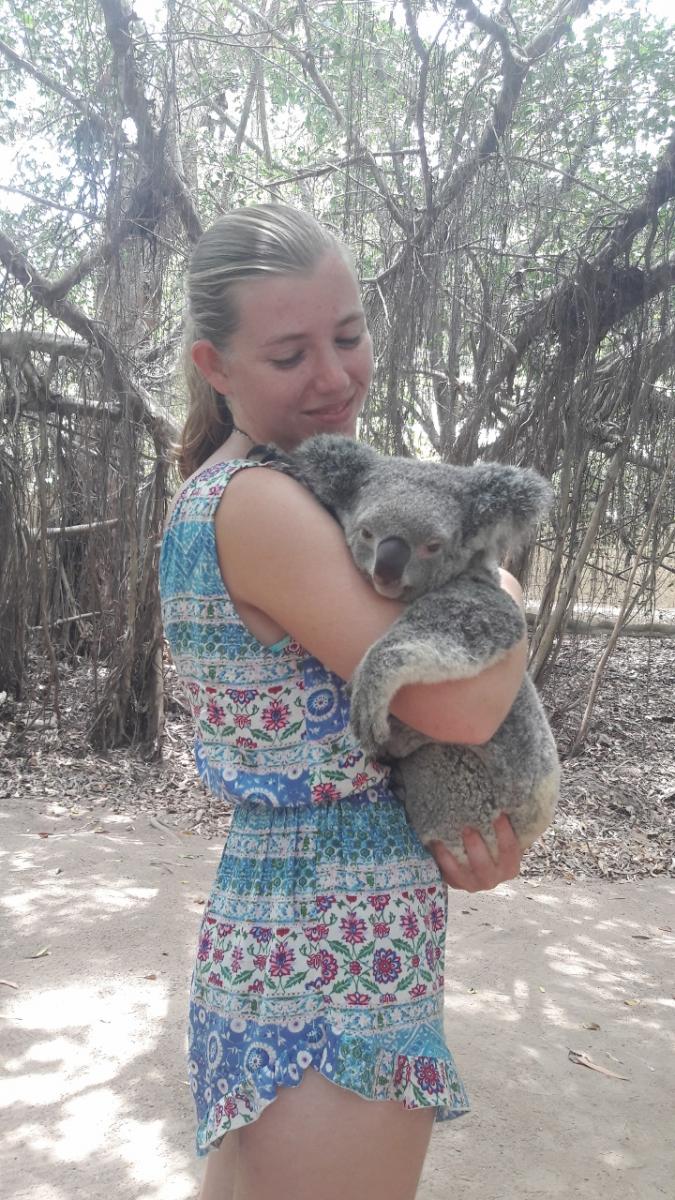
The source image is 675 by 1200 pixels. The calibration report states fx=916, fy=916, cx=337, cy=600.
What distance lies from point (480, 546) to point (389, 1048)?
791 mm

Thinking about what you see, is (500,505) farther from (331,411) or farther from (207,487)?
(207,487)

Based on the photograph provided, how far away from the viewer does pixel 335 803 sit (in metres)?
1.36

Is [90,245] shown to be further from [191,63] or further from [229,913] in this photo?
[229,913]

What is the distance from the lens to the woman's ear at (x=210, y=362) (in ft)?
4.93

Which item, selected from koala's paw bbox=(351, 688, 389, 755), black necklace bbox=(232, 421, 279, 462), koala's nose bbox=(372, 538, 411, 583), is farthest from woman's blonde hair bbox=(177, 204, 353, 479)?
koala's paw bbox=(351, 688, 389, 755)

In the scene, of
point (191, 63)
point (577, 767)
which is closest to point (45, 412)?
point (191, 63)

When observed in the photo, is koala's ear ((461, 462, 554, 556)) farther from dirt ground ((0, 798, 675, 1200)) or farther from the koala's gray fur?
dirt ground ((0, 798, 675, 1200))

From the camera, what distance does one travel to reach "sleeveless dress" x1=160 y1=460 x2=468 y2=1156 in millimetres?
1251

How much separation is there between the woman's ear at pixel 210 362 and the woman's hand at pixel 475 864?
Answer: 32.6 inches

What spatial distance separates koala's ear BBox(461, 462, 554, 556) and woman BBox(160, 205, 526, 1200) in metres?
0.25

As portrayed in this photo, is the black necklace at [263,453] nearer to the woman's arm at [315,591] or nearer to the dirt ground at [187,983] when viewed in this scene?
the woman's arm at [315,591]

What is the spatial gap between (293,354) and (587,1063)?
9.49 ft

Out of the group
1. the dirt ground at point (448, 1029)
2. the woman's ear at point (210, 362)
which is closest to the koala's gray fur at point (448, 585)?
the woman's ear at point (210, 362)

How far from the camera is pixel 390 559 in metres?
1.39
